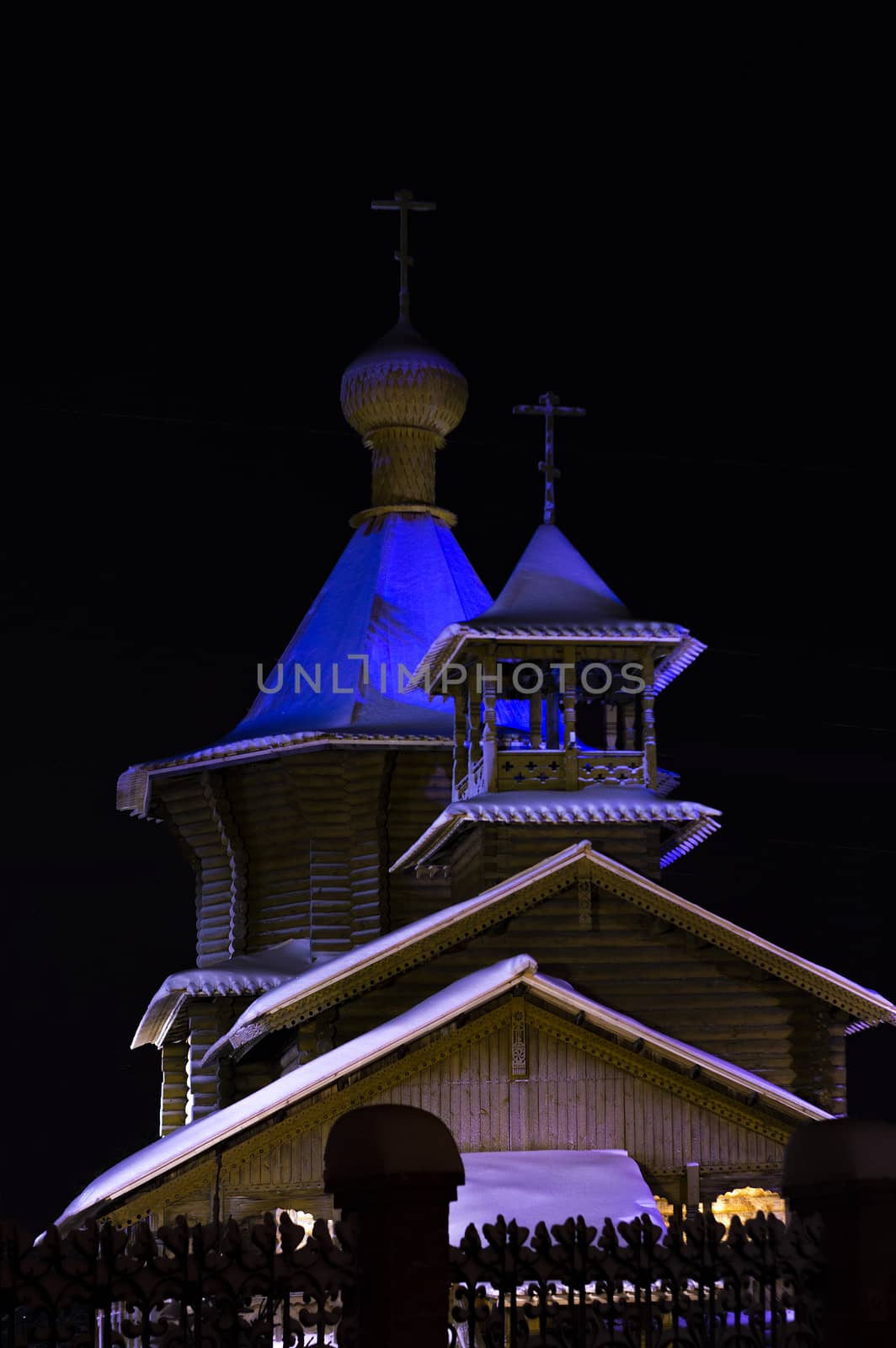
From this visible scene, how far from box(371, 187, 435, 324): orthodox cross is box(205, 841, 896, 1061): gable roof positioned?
13.4 m

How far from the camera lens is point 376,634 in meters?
26.7

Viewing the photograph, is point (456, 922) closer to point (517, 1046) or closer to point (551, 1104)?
point (517, 1046)

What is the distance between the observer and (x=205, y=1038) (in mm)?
25156

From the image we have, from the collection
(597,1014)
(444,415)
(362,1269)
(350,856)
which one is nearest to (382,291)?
(444,415)

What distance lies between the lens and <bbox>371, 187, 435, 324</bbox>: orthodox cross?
2997 cm

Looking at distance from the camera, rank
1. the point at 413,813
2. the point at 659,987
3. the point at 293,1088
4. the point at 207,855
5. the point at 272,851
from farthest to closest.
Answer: the point at 207,855, the point at 272,851, the point at 413,813, the point at 659,987, the point at 293,1088

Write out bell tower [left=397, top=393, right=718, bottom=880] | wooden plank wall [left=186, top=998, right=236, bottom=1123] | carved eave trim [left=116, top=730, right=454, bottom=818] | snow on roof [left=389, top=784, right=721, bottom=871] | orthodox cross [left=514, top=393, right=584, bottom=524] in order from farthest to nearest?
carved eave trim [left=116, top=730, right=454, bottom=818] < wooden plank wall [left=186, top=998, right=236, bottom=1123] < orthodox cross [left=514, top=393, right=584, bottom=524] < bell tower [left=397, top=393, right=718, bottom=880] < snow on roof [left=389, top=784, right=721, bottom=871]

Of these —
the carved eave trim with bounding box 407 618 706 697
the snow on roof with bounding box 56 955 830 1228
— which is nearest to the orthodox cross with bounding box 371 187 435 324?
the carved eave trim with bounding box 407 618 706 697

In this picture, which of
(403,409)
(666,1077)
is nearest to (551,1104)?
(666,1077)

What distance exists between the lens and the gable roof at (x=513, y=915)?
18203mm

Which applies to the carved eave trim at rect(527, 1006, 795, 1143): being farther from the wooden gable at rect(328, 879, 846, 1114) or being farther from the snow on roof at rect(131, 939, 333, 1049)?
the snow on roof at rect(131, 939, 333, 1049)

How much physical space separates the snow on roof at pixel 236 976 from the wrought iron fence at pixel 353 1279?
16943 mm

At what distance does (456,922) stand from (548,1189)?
3519mm

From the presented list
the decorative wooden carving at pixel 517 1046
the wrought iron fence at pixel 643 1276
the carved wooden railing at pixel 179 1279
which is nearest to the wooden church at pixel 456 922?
the decorative wooden carving at pixel 517 1046
